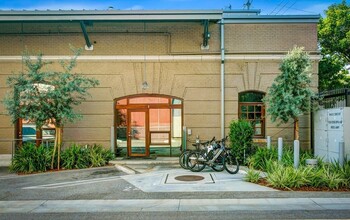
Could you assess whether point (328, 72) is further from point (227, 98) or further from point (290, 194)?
point (290, 194)

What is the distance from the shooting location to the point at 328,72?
22078 millimetres

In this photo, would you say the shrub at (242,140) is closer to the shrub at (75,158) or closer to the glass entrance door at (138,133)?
the glass entrance door at (138,133)

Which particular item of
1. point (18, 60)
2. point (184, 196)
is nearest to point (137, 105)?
point (18, 60)

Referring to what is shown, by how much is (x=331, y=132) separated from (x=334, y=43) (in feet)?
42.2

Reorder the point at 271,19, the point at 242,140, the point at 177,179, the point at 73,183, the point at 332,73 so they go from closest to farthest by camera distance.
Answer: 1. the point at 73,183
2. the point at 177,179
3. the point at 242,140
4. the point at 271,19
5. the point at 332,73

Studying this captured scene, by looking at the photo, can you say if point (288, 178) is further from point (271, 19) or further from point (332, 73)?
point (332, 73)

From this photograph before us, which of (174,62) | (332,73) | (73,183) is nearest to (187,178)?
(73,183)

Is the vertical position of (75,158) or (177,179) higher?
(75,158)

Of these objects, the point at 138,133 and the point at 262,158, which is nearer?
the point at 262,158

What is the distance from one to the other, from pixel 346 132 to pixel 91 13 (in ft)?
36.0

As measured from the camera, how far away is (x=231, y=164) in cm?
1207

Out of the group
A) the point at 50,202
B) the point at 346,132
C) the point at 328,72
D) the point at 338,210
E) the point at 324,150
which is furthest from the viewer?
the point at 328,72

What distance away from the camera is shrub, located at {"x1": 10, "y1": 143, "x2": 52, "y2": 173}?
12422mm

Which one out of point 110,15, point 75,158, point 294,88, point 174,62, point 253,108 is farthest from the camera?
point 253,108
